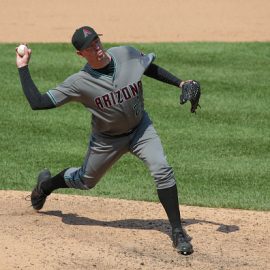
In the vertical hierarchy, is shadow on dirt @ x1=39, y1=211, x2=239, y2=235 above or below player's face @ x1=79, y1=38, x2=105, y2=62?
below

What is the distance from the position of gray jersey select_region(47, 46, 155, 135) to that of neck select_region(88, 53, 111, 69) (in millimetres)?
52

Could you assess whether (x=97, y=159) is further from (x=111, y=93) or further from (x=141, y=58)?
(x=141, y=58)

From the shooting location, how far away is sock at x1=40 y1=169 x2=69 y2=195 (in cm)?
762

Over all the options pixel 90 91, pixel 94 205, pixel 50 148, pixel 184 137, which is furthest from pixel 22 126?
pixel 90 91

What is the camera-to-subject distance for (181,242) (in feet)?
22.5

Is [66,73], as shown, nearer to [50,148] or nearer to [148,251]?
[50,148]

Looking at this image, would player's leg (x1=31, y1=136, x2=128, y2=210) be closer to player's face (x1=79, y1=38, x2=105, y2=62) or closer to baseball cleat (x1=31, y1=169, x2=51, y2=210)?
baseball cleat (x1=31, y1=169, x2=51, y2=210)

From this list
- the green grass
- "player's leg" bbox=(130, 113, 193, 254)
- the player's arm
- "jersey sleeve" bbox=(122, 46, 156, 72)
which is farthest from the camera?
the green grass

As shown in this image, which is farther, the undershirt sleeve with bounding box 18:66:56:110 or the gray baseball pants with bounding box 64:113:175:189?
the gray baseball pants with bounding box 64:113:175:189

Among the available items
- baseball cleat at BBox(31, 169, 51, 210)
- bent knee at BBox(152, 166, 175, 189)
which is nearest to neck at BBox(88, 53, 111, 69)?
bent knee at BBox(152, 166, 175, 189)
